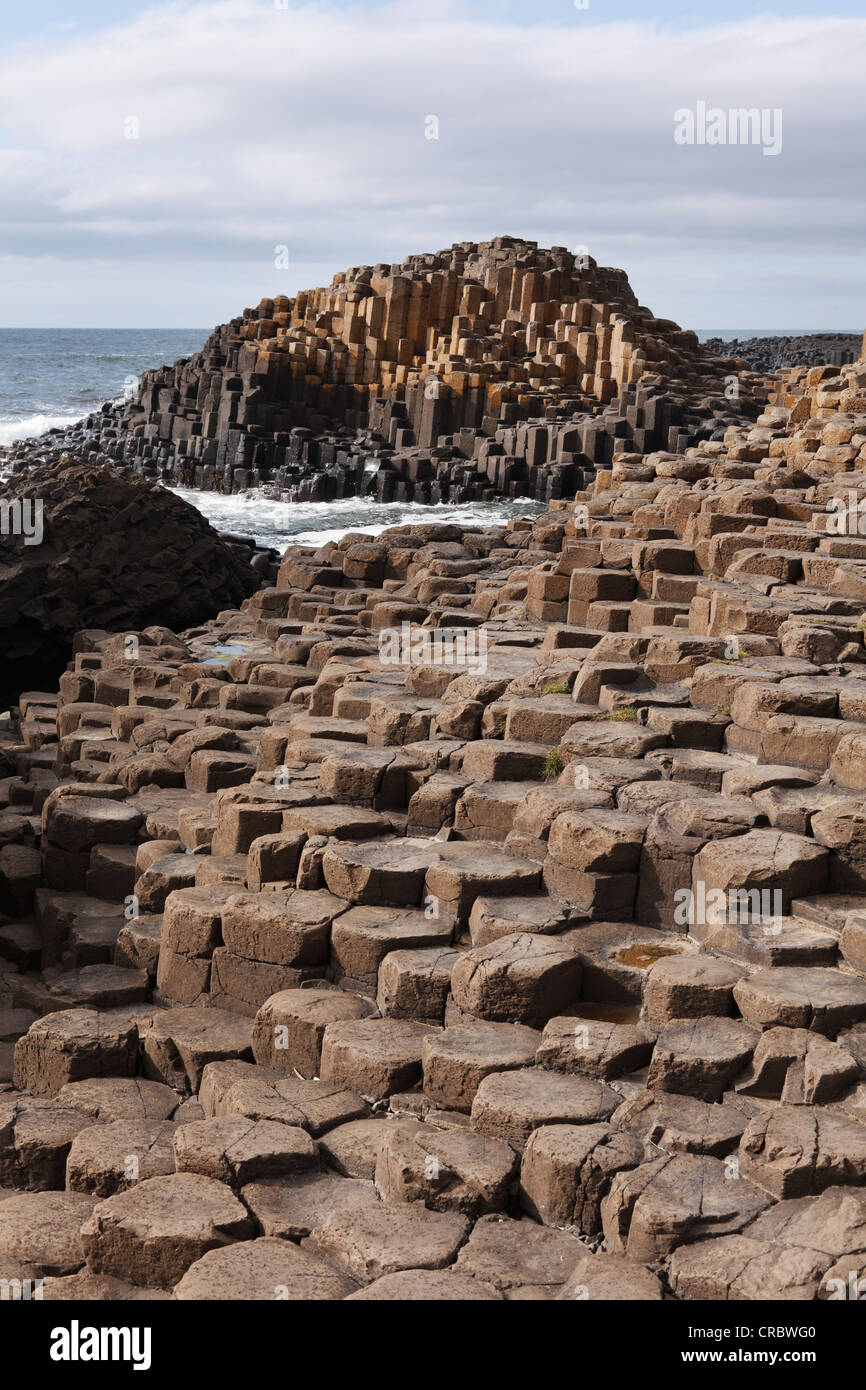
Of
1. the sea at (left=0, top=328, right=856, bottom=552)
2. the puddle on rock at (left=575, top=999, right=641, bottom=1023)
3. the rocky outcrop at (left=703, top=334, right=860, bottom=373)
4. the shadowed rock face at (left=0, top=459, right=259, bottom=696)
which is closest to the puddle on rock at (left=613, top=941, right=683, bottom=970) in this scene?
the puddle on rock at (left=575, top=999, right=641, bottom=1023)

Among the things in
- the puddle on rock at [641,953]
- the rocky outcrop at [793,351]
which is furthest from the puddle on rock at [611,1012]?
the rocky outcrop at [793,351]

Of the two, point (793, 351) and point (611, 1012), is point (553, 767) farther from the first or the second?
point (793, 351)

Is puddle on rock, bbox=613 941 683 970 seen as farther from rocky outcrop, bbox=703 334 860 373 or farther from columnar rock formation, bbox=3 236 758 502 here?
rocky outcrop, bbox=703 334 860 373

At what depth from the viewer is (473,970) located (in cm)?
763

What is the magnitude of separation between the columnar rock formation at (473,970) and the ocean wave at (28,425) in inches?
1950

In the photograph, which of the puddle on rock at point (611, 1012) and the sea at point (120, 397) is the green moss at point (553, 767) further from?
the sea at point (120, 397)

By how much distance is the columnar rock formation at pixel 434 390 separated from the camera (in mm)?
41719

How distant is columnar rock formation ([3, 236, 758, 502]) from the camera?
41719 mm

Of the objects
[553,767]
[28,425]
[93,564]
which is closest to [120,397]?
[28,425]

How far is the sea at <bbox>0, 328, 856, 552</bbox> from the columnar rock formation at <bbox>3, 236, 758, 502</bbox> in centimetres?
124

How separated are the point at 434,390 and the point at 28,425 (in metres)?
24.2
